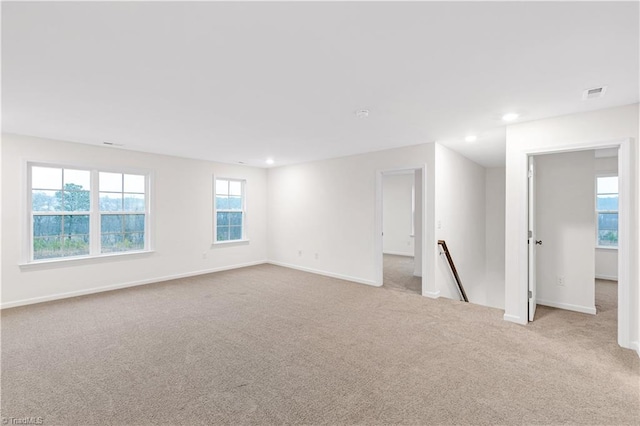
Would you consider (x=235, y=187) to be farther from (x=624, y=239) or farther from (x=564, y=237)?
(x=624, y=239)

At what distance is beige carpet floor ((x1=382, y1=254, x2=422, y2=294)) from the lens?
5234mm

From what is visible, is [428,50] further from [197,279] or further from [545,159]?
[197,279]

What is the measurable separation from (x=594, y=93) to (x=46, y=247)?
7098mm

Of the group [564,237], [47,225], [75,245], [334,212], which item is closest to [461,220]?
[564,237]

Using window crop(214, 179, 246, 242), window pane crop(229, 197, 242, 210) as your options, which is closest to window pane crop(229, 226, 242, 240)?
window crop(214, 179, 246, 242)

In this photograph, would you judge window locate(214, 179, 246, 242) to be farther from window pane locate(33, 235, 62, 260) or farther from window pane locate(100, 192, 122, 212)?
window pane locate(33, 235, 62, 260)

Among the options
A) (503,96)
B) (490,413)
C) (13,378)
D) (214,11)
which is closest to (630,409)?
(490,413)

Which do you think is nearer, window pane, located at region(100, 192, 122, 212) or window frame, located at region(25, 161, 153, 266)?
window frame, located at region(25, 161, 153, 266)

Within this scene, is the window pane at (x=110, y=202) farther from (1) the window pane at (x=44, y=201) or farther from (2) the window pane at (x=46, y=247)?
(2) the window pane at (x=46, y=247)

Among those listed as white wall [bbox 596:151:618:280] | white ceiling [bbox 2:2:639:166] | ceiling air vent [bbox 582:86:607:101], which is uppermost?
white ceiling [bbox 2:2:639:166]

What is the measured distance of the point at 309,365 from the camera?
2.55 meters

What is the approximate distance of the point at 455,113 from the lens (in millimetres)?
3242

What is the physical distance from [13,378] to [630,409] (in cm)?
462

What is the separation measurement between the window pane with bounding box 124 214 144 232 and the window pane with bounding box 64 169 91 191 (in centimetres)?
78
